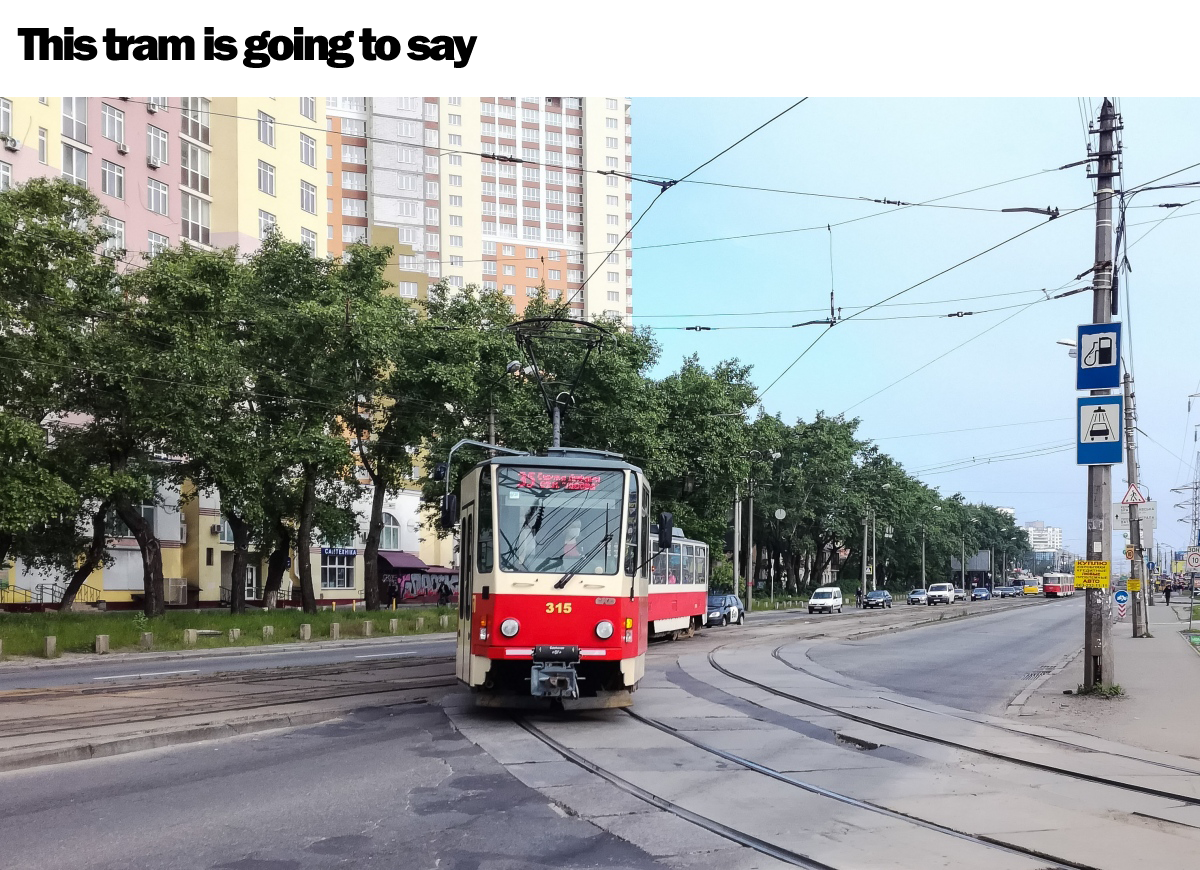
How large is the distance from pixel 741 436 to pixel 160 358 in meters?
26.2

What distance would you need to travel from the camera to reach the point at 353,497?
44.7m

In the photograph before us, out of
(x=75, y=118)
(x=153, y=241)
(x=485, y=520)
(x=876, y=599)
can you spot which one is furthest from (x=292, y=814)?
(x=876, y=599)

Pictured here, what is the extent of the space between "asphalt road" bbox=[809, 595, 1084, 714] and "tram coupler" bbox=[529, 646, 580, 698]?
613cm

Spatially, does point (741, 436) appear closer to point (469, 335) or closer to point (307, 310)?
point (469, 335)

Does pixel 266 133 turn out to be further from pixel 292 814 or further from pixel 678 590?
pixel 292 814

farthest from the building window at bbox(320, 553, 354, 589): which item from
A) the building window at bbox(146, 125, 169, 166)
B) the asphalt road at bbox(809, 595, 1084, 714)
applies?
the asphalt road at bbox(809, 595, 1084, 714)

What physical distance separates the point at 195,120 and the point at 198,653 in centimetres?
3562

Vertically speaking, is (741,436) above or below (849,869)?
above

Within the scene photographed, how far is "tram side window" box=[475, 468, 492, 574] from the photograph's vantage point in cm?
1376

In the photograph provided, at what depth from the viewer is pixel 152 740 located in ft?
36.5

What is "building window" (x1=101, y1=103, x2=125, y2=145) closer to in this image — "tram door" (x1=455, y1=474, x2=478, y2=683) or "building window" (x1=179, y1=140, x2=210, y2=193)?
"building window" (x1=179, y1=140, x2=210, y2=193)

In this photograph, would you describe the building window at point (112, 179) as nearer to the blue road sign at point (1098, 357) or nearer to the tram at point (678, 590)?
the tram at point (678, 590)

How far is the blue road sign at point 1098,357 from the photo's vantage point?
54.4ft

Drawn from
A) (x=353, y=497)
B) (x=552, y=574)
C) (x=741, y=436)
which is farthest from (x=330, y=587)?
(x=552, y=574)
